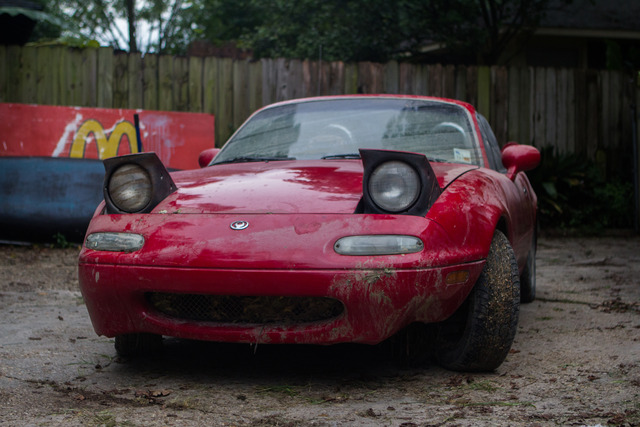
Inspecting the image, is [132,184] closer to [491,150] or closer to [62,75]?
[491,150]

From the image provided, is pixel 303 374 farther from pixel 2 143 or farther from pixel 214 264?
pixel 2 143

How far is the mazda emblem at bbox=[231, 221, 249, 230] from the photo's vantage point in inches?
108

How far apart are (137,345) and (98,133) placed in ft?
16.6

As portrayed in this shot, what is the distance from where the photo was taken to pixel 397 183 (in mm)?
2768

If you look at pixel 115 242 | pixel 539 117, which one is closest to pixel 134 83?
pixel 539 117

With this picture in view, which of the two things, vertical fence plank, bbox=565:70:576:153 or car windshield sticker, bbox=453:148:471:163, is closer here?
car windshield sticker, bbox=453:148:471:163

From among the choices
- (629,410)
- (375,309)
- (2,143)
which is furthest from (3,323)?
(2,143)

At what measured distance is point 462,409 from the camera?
2.48 meters

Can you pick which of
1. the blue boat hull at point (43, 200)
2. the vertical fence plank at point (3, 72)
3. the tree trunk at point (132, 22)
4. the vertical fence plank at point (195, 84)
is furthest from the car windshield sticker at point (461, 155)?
the tree trunk at point (132, 22)

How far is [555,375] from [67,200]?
18.1 feet

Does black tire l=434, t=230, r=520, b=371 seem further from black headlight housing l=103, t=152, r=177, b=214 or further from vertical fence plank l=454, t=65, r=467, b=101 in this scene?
vertical fence plank l=454, t=65, r=467, b=101

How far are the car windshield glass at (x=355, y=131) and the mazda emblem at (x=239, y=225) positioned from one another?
1.02m

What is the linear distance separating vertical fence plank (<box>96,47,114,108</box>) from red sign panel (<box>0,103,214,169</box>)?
76 centimetres

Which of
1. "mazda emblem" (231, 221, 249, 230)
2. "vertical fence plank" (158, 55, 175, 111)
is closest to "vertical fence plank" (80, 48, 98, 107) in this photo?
"vertical fence plank" (158, 55, 175, 111)
